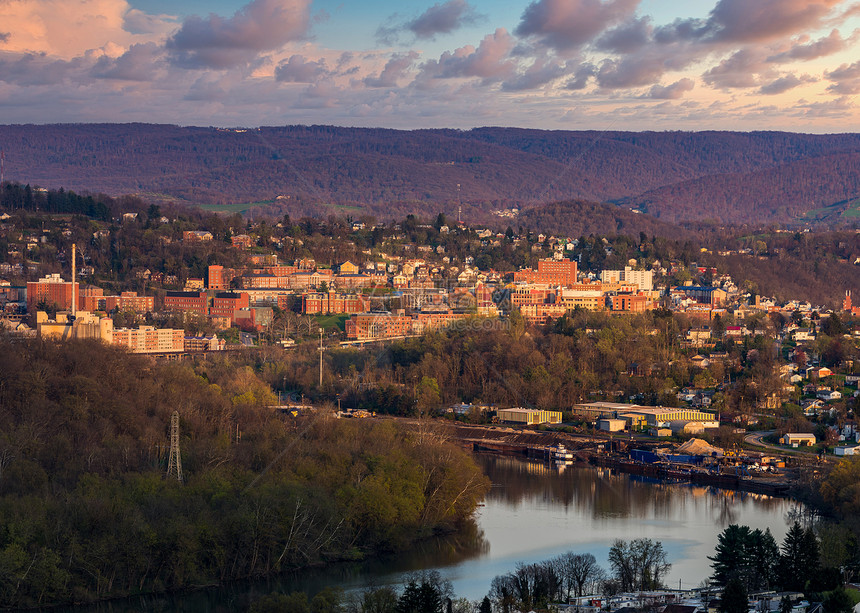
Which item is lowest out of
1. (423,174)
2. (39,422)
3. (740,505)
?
(740,505)

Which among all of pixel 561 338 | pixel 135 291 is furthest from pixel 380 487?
pixel 135 291

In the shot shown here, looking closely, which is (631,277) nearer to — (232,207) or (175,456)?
(175,456)

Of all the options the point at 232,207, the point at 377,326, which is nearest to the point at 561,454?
the point at 377,326

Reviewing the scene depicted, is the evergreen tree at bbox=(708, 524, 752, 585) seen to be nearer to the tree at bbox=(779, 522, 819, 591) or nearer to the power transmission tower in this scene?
the tree at bbox=(779, 522, 819, 591)

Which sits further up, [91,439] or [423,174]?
[423,174]

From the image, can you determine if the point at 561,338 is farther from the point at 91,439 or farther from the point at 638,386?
the point at 91,439
